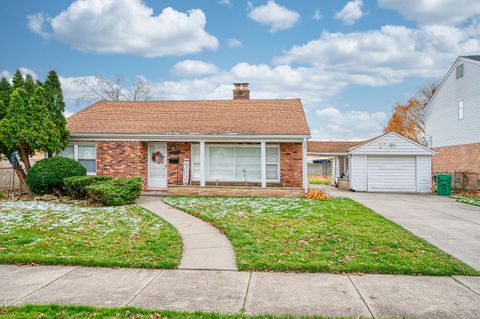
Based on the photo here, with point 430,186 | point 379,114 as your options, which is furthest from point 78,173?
point 379,114

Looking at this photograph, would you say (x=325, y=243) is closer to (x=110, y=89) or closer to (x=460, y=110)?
(x=460, y=110)

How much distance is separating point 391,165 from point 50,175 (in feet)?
54.8

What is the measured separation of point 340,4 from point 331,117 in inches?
529

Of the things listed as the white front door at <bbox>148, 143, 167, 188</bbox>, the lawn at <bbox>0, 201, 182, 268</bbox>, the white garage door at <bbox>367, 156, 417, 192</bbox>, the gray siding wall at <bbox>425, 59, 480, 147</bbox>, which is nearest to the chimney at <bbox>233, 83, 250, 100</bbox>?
the white front door at <bbox>148, 143, 167, 188</bbox>

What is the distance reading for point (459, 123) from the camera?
2045 centimetres

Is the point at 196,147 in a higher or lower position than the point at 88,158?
higher

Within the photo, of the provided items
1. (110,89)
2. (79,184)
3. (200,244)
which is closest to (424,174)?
(200,244)

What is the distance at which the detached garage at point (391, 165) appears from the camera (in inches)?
682

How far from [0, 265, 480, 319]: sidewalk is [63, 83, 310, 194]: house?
965cm

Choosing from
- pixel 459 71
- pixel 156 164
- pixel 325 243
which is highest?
pixel 459 71


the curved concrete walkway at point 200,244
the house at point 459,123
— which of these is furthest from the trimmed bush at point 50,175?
the house at point 459,123

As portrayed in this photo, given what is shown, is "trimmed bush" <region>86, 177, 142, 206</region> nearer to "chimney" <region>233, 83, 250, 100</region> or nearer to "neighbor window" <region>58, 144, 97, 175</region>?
"neighbor window" <region>58, 144, 97, 175</region>

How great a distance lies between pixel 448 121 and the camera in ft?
71.9

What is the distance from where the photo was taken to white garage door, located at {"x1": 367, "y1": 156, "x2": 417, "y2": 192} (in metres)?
17.5
